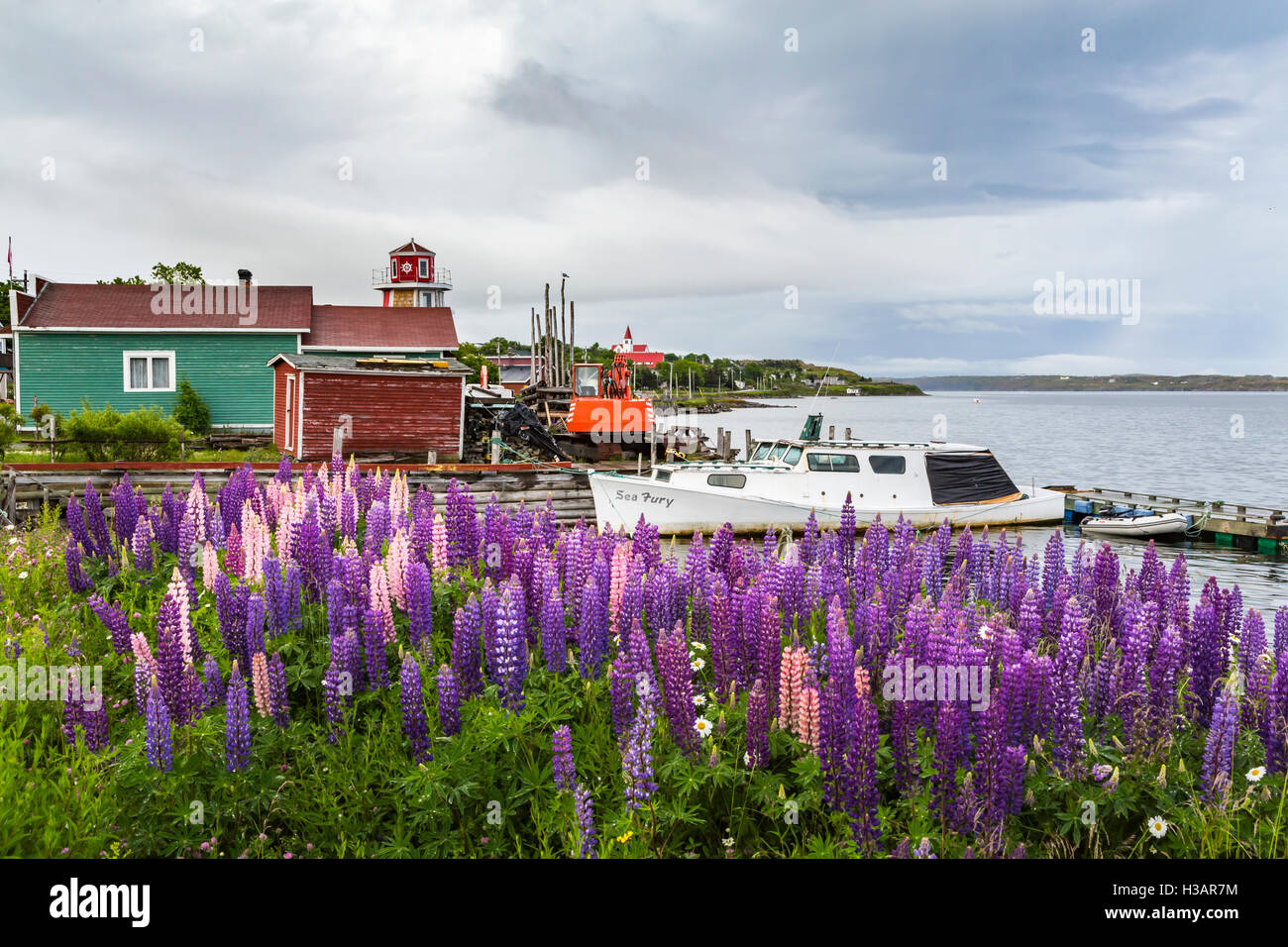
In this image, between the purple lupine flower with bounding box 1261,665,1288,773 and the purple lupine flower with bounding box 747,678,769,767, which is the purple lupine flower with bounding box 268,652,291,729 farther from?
the purple lupine flower with bounding box 1261,665,1288,773

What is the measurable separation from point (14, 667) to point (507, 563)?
120 inches

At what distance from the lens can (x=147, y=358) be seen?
35.0 meters

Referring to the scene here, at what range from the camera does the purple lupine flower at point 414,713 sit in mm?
4473

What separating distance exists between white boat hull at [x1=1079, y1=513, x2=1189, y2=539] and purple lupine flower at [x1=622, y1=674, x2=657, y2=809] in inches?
987

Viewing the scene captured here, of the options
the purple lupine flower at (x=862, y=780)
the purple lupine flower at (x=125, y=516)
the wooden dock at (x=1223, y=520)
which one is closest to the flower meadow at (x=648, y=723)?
the purple lupine flower at (x=862, y=780)

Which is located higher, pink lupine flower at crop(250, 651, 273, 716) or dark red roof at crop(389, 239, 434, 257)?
dark red roof at crop(389, 239, 434, 257)

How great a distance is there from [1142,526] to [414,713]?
1035 inches

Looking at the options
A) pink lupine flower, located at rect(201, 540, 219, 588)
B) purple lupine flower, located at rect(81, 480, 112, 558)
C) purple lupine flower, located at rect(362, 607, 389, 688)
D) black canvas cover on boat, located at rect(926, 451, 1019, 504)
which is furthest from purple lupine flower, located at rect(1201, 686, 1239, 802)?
black canvas cover on boat, located at rect(926, 451, 1019, 504)

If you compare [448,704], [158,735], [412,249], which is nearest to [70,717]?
[158,735]

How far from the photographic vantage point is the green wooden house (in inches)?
1355

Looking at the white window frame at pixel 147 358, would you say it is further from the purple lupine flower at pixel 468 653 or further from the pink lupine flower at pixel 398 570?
the purple lupine flower at pixel 468 653

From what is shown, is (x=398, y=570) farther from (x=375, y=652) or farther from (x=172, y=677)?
(x=172, y=677)
